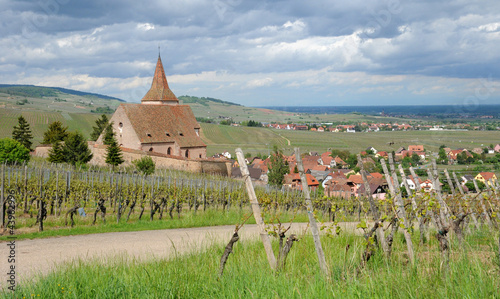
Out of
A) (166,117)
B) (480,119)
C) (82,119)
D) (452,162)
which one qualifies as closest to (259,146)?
(82,119)

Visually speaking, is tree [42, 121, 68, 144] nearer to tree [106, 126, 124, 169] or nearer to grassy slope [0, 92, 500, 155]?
tree [106, 126, 124, 169]

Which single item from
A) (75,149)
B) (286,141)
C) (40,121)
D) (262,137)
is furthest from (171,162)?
(262,137)

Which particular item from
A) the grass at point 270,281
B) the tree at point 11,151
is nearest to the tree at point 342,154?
the tree at point 11,151

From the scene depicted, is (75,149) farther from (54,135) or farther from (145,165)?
(54,135)

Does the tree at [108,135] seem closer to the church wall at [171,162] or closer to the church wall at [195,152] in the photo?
the church wall at [171,162]

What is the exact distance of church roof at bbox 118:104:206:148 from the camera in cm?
5819

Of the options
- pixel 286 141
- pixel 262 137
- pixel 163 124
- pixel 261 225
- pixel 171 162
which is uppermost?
pixel 261 225

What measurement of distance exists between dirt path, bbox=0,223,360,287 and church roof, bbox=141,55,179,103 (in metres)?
59.7

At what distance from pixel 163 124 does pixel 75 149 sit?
13.5 m

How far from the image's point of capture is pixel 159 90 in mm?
71500

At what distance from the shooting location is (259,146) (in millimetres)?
132625

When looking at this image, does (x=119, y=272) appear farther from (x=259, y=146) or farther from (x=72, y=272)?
(x=259, y=146)

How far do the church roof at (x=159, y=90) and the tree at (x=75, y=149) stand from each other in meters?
20.6

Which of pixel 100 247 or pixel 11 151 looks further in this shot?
pixel 11 151
